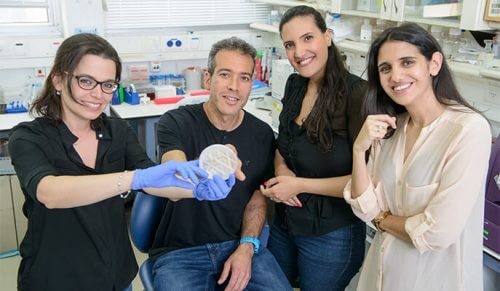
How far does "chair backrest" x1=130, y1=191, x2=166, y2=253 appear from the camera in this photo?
174cm

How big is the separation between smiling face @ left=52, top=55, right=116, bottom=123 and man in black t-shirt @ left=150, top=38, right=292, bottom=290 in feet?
1.07

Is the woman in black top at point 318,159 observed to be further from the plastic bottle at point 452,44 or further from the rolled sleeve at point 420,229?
the plastic bottle at point 452,44

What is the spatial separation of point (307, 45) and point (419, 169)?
23.5 inches

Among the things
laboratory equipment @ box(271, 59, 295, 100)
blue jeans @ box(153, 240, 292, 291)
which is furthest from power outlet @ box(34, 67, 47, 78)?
blue jeans @ box(153, 240, 292, 291)

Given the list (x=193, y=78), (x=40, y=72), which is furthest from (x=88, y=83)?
(x=193, y=78)

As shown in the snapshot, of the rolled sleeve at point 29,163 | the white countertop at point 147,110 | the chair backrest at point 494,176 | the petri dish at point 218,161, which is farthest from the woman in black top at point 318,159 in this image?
the white countertop at point 147,110

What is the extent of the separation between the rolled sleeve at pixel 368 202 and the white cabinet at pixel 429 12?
94cm

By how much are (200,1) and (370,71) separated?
286 centimetres

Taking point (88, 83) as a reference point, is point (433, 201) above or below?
below

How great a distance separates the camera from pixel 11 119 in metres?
3.03

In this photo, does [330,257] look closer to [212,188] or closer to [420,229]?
[420,229]

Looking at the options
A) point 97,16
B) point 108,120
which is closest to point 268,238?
point 108,120

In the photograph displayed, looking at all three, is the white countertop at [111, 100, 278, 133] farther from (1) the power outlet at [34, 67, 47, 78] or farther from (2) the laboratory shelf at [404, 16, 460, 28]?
(2) the laboratory shelf at [404, 16, 460, 28]

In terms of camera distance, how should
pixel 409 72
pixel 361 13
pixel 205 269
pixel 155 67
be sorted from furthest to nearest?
pixel 155 67, pixel 361 13, pixel 205 269, pixel 409 72
